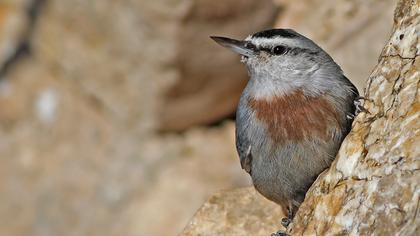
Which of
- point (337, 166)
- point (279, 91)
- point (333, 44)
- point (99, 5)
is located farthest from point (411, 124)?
point (99, 5)

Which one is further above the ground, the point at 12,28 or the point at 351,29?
the point at 12,28

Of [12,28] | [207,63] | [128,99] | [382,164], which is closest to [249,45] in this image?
[382,164]

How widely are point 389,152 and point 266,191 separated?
1392 mm

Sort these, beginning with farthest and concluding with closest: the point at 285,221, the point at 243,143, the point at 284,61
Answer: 1. the point at 285,221
2. the point at 243,143
3. the point at 284,61

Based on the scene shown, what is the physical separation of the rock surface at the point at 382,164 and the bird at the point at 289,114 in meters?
0.20

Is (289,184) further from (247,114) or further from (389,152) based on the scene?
(389,152)

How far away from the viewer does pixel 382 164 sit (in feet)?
18.6

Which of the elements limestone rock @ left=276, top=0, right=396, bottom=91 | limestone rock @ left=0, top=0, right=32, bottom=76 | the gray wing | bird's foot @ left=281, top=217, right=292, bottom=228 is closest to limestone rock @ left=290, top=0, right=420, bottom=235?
bird's foot @ left=281, top=217, right=292, bottom=228

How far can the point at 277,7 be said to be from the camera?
35.2 ft

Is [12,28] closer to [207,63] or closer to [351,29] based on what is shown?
[207,63]

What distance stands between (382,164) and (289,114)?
101cm

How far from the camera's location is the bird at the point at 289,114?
6379 millimetres

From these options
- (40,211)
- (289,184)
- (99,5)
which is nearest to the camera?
(289,184)

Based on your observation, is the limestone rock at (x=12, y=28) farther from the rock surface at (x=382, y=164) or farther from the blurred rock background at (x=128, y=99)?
the rock surface at (x=382, y=164)
